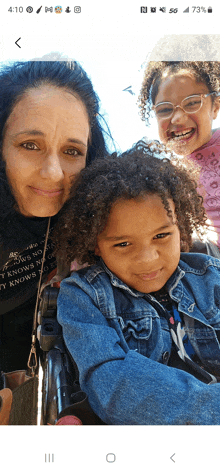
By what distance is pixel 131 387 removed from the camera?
713 millimetres

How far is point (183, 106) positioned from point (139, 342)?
0.65m

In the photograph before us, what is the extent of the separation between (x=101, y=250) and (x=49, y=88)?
449 mm

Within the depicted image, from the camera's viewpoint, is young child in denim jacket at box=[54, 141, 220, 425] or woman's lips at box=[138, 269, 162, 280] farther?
woman's lips at box=[138, 269, 162, 280]

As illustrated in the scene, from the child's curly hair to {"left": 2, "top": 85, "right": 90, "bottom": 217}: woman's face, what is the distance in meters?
0.06

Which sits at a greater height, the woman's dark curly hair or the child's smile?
the woman's dark curly hair

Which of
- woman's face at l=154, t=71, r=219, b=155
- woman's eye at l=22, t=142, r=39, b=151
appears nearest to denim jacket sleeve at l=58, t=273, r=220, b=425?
woman's eye at l=22, t=142, r=39, b=151

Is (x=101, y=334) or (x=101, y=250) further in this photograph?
(x=101, y=250)

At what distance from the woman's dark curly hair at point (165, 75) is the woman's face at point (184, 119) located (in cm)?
1

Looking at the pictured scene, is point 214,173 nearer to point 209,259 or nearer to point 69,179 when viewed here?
point 209,259

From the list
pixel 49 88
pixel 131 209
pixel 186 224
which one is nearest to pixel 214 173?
pixel 186 224

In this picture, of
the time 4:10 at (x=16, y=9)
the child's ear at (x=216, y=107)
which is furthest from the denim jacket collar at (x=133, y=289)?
the time 4:10 at (x=16, y=9)

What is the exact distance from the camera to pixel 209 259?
37.6 inches

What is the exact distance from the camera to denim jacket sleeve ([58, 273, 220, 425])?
2.31 feet

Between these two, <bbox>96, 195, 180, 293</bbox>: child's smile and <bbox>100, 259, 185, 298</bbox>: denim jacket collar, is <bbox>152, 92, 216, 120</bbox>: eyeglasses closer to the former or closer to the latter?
<bbox>96, 195, 180, 293</bbox>: child's smile
